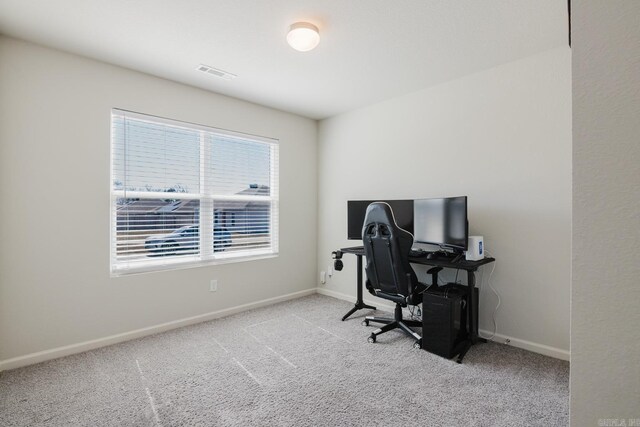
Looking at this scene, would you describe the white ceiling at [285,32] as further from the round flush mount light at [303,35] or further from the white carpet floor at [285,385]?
the white carpet floor at [285,385]

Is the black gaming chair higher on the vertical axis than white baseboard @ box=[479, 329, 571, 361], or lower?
higher

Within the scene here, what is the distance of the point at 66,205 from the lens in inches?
105

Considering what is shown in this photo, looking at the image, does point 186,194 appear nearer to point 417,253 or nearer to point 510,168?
point 417,253

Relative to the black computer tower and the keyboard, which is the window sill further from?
the black computer tower

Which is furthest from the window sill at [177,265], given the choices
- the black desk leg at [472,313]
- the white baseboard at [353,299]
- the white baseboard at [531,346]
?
the white baseboard at [531,346]

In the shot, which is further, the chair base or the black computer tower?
the chair base

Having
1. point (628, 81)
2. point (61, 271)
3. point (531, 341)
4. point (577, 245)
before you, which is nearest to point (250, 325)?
point (61, 271)

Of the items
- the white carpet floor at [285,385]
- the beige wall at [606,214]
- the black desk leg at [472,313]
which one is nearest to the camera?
the beige wall at [606,214]

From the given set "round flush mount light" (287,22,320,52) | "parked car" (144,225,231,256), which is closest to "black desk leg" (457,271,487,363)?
"round flush mount light" (287,22,320,52)

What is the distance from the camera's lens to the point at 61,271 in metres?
2.65

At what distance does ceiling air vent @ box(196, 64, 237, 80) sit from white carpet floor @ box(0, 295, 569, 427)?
2.55 m

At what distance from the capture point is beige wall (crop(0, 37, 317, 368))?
2455mm

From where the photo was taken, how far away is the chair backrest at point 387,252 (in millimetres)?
2756

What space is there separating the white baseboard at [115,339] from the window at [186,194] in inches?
23.2
